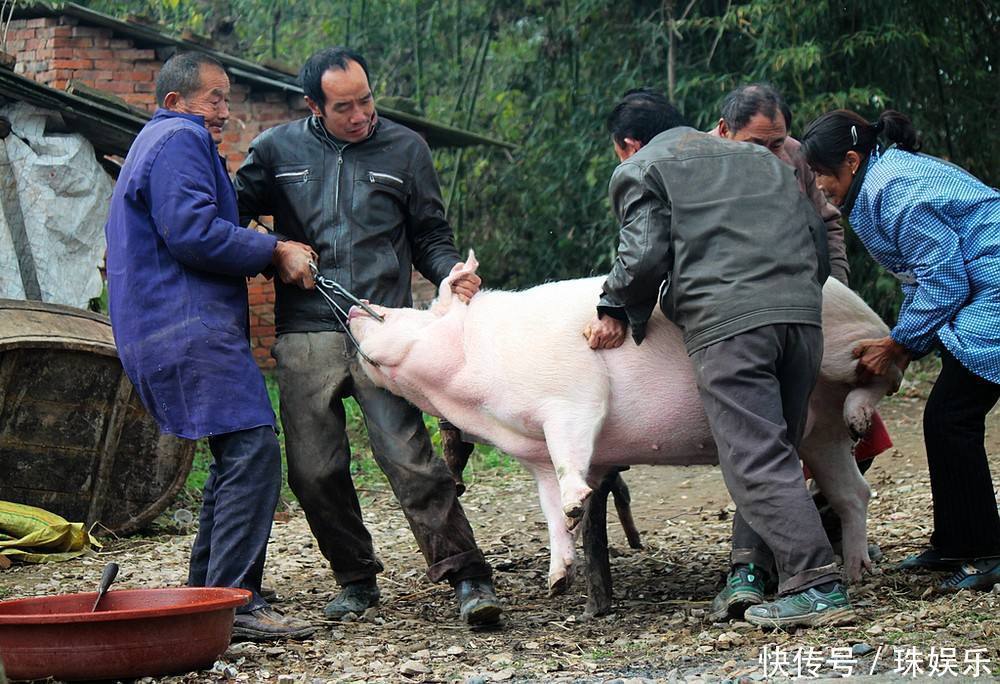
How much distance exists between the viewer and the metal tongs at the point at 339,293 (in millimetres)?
4914

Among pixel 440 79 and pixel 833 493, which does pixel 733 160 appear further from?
pixel 440 79

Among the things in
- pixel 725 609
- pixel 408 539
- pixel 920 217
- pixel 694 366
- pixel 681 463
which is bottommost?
pixel 408 539

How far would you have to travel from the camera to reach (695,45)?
12.8 m

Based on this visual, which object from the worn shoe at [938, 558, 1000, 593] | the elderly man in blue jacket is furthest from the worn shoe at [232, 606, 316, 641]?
the worn shoe at [938, 558, 1000, 593]

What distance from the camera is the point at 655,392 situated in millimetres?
4660

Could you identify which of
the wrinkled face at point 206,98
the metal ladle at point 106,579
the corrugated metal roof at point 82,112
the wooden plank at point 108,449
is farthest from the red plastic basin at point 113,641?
the corrugated metal roof at point 82,112

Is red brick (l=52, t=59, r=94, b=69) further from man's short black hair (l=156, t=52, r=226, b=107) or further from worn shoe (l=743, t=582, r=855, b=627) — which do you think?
worn shoe (l=743, t=582, r=855, b=627)

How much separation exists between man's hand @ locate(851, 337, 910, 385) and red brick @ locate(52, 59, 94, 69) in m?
9.17

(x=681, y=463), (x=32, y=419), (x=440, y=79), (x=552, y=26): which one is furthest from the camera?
(x=440, y=79)

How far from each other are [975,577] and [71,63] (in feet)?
32.2

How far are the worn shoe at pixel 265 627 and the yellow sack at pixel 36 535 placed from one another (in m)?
2.62

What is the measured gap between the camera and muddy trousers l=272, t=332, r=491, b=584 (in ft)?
16.3

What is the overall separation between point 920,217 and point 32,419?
4.92 metres

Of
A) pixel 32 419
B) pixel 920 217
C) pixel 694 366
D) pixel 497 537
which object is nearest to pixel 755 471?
pixel 694 366
